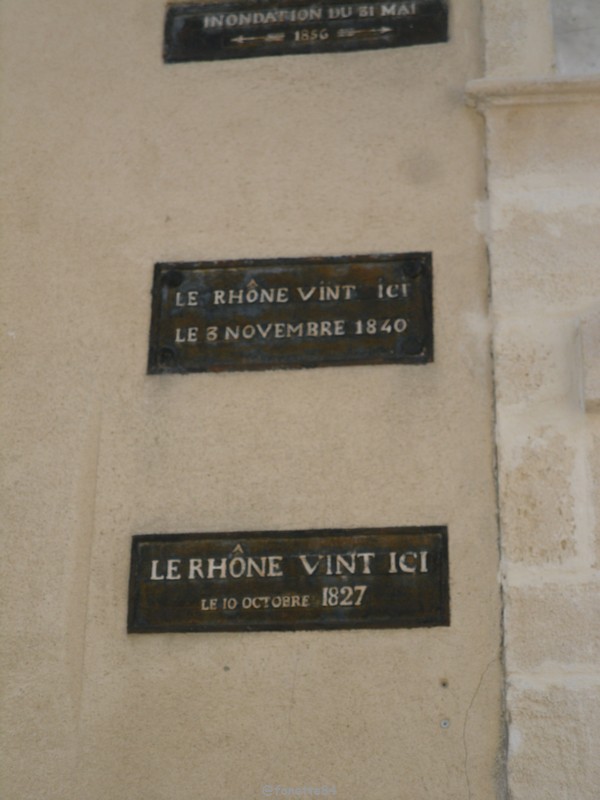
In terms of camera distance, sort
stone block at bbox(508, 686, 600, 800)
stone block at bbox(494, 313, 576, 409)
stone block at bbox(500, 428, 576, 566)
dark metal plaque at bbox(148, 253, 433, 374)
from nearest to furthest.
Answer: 1. stone block at bbox(508, 686, 600, 800)
2. stone block at bbox(500, 428, 576, 566)
3. stone block at bbox(494, 313, 576, 409)
4. dark metal plaque at bbox(148, 253, 433, 374)

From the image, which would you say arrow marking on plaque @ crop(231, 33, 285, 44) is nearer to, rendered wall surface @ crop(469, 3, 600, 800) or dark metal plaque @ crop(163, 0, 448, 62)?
dark metal plaque @ crop(163, 0, 448, 62)

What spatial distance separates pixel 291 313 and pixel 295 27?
1.32 m

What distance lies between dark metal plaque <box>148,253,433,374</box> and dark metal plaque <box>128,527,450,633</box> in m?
0.64

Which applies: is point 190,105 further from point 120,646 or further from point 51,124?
point 120,646

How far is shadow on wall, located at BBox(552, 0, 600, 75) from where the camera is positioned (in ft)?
15.7

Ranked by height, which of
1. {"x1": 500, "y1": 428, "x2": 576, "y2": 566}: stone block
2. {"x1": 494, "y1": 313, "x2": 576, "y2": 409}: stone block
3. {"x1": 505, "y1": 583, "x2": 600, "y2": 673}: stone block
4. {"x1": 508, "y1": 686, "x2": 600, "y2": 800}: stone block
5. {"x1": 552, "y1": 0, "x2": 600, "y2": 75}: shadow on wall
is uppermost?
{"x1": 552, "y1": 0, "x2": 600, "y2": 75}: shadow on wall

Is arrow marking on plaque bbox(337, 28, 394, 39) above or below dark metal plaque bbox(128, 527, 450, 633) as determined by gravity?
above

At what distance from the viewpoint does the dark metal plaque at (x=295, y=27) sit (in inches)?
195

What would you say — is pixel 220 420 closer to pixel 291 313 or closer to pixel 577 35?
pixel 291 313

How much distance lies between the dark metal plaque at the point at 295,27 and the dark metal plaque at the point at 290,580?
2018 millimetres

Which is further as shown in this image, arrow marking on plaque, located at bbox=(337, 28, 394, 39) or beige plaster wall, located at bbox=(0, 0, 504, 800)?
arrow marking on plaque, located at bbox=(337, 28, 394, 39)

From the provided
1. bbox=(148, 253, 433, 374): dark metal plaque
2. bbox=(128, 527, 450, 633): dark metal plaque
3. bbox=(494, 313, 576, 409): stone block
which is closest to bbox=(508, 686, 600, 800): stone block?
bbox=(128, 527, 450, 633): dark metal plaque

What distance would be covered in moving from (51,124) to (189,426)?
4.74ft

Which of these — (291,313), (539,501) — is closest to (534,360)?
(539,501)
